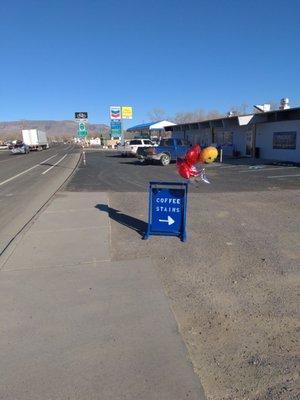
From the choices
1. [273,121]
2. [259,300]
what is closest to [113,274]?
[259,300]

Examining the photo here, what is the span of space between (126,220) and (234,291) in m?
4.43

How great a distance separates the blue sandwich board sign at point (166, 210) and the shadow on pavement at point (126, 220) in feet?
1.31

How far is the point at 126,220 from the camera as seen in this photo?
359 inches

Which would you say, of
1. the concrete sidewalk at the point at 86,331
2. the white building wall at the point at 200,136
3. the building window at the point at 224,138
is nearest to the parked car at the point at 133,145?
the white building wall at the point at 200,136

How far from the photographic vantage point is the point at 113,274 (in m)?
5.56

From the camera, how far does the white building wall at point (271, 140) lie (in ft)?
85.5

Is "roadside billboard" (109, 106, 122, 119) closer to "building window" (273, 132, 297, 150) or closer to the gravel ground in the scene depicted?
"building window" (273, 132, 297, 150)

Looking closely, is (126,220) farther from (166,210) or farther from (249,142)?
(249,142)

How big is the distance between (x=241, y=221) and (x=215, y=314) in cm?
475

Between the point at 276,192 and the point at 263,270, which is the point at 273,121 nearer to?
the point at 276,192

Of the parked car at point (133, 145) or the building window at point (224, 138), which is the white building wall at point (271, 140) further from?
the parked car at point (133, 145)

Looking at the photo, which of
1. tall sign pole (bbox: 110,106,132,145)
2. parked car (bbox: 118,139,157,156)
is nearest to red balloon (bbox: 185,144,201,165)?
parked car (bbox: 118,139,157,156)

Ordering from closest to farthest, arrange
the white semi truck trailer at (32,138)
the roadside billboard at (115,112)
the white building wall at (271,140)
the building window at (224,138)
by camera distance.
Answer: the white building wall at (271,140), the building window at (224,138), the white semi truck trailer at (32,138), the roadside billboard at (115,112)

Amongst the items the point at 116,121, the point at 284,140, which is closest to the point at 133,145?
the point at 284,140
